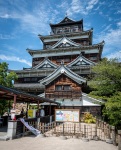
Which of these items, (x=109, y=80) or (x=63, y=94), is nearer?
(x=109, y=80)

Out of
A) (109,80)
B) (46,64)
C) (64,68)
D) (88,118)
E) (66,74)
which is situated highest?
(46,64)

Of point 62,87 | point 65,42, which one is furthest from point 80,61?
point 62,87

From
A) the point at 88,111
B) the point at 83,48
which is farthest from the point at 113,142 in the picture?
the point at 83,48

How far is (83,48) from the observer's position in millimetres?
30859

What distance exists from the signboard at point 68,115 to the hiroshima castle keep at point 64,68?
21.2 ft

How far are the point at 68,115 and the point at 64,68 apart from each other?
967cm

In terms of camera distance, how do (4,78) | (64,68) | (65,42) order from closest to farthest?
1. (4,78)
2. (64,68)
3. (65,42)

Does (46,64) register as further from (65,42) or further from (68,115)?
(68,115)

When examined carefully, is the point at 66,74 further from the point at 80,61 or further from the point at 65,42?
the point at 65,42

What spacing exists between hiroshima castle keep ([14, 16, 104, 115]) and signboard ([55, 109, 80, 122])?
6.46 metres

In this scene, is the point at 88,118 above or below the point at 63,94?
below

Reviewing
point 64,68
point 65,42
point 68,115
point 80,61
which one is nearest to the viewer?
point 68,115

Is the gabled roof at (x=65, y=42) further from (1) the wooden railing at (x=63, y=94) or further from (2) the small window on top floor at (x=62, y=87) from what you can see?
(1) the wooden railing at (x=63, y=94)

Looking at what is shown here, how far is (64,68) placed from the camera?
72.0 ft
